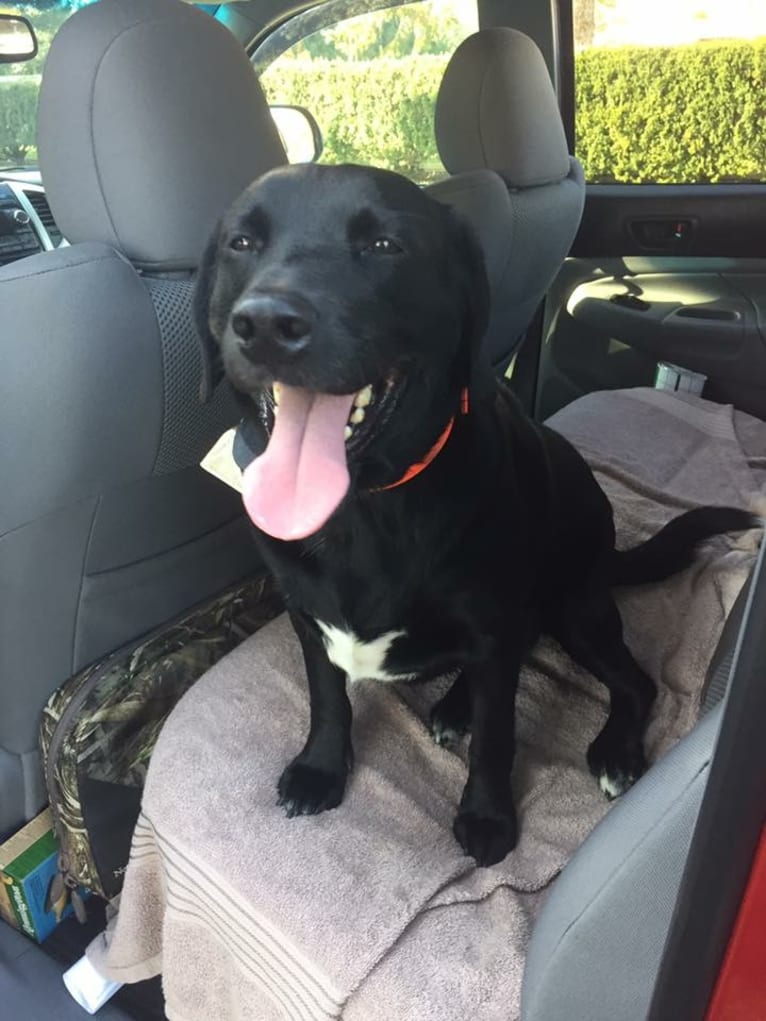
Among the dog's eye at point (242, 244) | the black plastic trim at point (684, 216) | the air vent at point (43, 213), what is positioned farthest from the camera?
the black plastic trim at point (684, 216)

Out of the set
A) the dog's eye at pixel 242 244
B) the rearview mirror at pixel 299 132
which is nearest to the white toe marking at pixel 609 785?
the dog's eye at pixel 242 244

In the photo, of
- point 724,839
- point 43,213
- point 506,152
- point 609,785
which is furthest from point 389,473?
point 43,213

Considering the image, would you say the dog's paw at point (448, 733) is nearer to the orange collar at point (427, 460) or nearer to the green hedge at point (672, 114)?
the orange collar at point (427, 460)

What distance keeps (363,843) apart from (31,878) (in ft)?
2.14

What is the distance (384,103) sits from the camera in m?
2.78

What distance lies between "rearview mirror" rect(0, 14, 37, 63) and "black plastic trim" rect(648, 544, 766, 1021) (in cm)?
211

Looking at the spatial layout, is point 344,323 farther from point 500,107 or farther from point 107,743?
point 500,107

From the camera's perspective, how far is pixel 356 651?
1.46m

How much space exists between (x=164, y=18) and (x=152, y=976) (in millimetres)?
1492

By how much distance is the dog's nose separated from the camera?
109 cm

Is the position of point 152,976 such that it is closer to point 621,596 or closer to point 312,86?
point 621,596

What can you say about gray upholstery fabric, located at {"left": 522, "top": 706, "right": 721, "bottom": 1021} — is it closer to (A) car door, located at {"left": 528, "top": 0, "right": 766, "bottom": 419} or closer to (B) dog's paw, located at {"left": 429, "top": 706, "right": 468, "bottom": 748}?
(B) dog's paw, located at {"left": 429, "top": 706, "right": 468, "bottom": 748}

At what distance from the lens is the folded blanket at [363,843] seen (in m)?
1.21

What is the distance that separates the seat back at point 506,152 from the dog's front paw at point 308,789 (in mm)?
1098
